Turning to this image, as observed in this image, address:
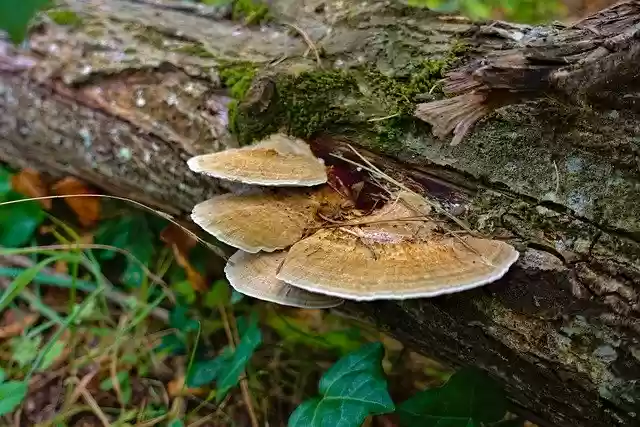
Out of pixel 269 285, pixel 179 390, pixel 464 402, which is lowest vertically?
pixel 179 390

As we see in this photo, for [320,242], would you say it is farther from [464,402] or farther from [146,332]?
[146,332]

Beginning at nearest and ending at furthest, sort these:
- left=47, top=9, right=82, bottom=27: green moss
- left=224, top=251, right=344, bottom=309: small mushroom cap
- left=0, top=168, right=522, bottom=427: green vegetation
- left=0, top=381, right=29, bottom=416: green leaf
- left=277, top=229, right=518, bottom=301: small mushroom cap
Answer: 1. left=277, top=229, right=518, bottom=301: small mushroom cap
2. left=224, top=251, right=344, bottom=309: small mushroom cap
3. left=0, top=381, right=29, bottom=416: green leaf
4. left=0, top=168, right=522, bottom=427: green vegetation
5. left=47, top=9, right=82, bottom=27: green moss

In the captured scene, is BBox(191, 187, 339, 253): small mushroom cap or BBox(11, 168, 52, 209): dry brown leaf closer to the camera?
BBox(191, 187, 339, 253): small mushroom cap

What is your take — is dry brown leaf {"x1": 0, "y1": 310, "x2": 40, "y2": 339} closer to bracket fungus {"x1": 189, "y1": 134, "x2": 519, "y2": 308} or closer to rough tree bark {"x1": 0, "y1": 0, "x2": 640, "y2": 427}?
rough tree bark {"x1": 0, "y1": 0, "x2": 640, "y2": 427}

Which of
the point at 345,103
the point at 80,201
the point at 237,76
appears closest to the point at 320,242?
the point at 345,103

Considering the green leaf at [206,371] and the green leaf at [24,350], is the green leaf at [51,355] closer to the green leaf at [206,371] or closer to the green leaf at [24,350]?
the green leaf at [24,350]

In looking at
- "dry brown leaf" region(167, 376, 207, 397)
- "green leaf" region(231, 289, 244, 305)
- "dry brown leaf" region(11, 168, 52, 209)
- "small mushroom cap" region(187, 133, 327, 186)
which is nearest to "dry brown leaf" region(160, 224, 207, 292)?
"green leaf" region(231, 289, 244, 305)

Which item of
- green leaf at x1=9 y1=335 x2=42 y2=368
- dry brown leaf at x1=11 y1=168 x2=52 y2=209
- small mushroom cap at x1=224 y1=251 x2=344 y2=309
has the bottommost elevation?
green leaf at x1=9 y1=335 x2=42 y2=368
